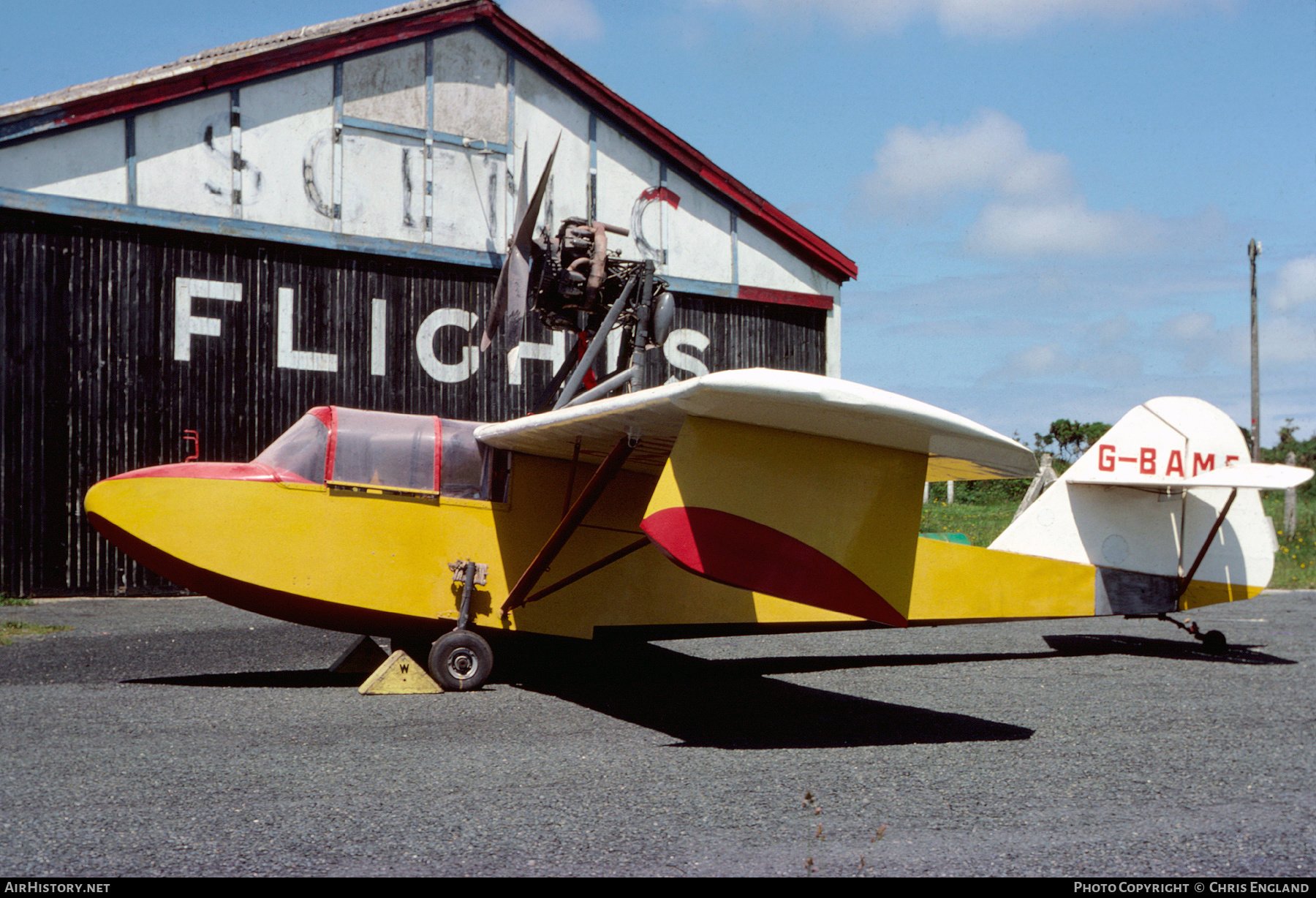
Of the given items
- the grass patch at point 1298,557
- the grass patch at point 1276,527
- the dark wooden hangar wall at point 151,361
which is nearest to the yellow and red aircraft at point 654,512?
the grass patch at point 1276,527

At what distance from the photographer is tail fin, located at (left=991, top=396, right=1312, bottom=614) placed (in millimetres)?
8969

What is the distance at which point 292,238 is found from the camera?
1366cm

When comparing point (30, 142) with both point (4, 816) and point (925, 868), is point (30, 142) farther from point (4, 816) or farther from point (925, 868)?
point (925, 868)

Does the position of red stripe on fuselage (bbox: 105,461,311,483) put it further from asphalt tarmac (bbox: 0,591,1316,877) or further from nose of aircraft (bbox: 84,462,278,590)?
asphalt tarmac (bbox: 0,591,1316,877)

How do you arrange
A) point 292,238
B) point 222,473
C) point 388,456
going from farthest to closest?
point 292,238 < point 388,456 < point 222,473

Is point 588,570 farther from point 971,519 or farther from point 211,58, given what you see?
point 971,519

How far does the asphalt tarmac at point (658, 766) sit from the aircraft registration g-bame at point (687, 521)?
0.67 meters

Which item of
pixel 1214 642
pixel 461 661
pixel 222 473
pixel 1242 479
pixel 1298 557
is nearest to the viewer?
pixel 222 473

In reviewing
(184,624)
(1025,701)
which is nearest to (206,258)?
(184,624)

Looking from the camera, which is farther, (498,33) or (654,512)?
(498,33)

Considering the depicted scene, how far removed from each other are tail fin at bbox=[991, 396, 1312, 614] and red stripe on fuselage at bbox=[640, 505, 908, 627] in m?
3.81

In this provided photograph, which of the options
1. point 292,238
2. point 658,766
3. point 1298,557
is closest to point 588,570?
point 658,766

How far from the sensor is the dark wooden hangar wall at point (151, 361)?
12266mm

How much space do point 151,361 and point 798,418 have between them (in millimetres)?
10765
